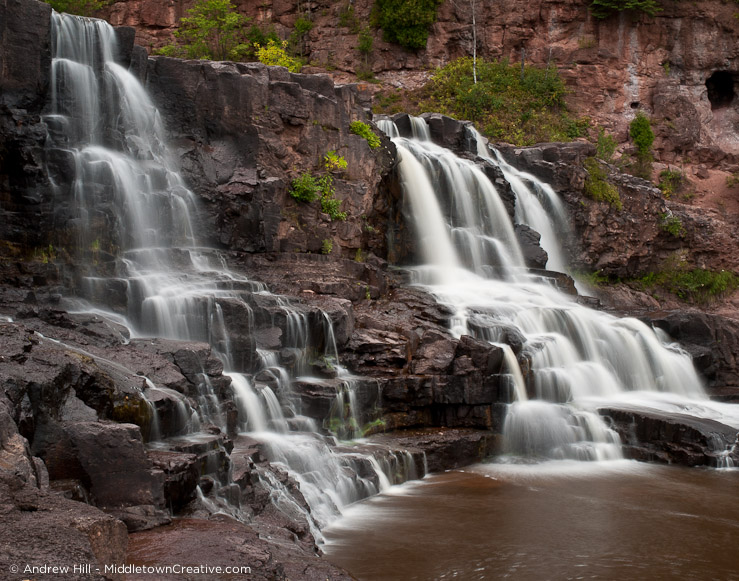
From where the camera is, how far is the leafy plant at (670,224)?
25.6 m

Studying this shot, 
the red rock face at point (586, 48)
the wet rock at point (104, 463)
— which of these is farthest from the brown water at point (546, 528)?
the red rock face at point (586, 48)

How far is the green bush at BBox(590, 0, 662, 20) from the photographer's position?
1302 inches

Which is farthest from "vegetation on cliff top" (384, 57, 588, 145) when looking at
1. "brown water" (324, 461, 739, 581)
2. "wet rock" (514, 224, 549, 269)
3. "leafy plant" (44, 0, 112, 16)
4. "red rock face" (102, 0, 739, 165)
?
"brown water" (324, 461, 739, 581)

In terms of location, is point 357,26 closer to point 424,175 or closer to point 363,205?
point 424,175

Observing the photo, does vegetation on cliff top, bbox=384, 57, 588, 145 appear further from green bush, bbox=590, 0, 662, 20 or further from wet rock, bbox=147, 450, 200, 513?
wet rock, bbox=147, 450, 200, 513

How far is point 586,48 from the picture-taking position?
34.1 metres

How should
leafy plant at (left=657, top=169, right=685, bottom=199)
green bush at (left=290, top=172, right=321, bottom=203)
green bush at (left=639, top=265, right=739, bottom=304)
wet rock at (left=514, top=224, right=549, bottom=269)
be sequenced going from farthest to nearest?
leafy plant at (left=657, top=169, right=685, bottom=199) < green bush at (left=639, top=265, right=739, bottom=304) < wet rock at (left=514, top=224, right=549, bottom=269) < green bush at (left=290, top=172, right=321, bottom=203)

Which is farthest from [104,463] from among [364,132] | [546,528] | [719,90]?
[719,90]

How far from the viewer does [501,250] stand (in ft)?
67.8

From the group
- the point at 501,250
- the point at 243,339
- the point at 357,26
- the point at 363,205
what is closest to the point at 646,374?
the point at 501,250

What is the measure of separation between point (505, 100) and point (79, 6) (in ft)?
62.5

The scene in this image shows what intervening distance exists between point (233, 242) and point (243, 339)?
4.52m

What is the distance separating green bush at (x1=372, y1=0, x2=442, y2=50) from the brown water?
26740 mm


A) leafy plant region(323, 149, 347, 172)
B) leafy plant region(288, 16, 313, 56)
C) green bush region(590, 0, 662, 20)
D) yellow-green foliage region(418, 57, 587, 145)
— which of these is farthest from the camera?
leafy plant region(288, 16, 313, 56)
